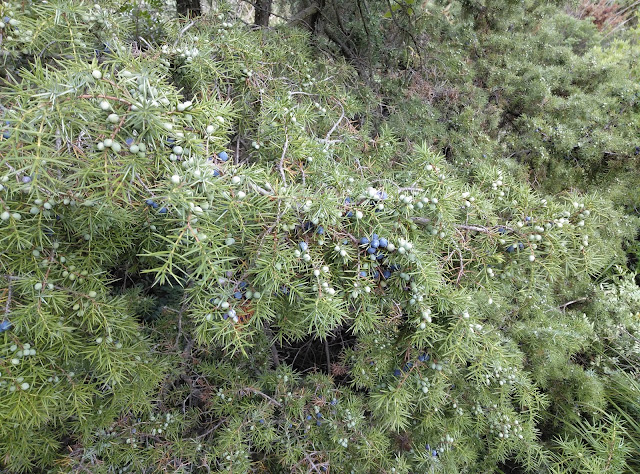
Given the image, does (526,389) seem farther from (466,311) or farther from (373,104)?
(373,104)

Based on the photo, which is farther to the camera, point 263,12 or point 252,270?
point 263,12

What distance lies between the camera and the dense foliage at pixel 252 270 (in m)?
1.02

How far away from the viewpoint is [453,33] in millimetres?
3953

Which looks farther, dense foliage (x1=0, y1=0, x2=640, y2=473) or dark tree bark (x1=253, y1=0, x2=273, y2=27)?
dark tree bark (x1=253, y1=0, x2=273, y2=27)

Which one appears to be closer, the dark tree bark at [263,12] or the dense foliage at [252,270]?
the dense foliage at [252,270]

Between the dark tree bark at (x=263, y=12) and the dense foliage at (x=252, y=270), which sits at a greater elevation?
the dark tree bark at (x=263, y=12)

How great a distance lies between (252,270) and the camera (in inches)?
44.4

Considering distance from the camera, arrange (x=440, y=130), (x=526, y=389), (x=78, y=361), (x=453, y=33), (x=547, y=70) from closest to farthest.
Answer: (x=78, y=361) → (x=526, y=389) → (x=440, y=130) → (x=453, y=33) → (x=547, y=70)

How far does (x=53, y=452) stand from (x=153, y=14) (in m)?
2.34

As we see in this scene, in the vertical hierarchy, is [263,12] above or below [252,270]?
above

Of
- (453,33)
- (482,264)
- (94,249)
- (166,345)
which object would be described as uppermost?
(453,33)

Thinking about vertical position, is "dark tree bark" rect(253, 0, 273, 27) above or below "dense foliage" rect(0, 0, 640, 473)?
above

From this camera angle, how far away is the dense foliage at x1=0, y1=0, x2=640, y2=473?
40.2 inches

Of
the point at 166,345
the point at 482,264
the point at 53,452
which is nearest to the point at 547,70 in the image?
the point at 482,264
